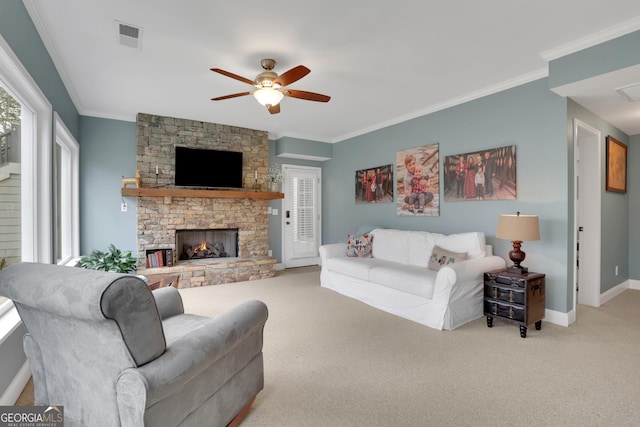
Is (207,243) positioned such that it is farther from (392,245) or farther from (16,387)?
(16,387)

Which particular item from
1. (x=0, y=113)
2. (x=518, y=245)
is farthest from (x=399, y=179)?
(x=0, y=113)

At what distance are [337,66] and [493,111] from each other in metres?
1.99

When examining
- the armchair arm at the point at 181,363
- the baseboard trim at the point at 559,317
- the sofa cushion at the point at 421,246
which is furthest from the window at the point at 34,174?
the baseboard trim at the point at 559,317

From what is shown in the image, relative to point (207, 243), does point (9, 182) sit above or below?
above

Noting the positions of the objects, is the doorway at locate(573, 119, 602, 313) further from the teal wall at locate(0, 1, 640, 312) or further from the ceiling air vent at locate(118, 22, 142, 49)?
the ceiling air vent at locate(118, 22, 142, 49)

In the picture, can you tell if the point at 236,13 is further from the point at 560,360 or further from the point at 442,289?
the point at 560,360

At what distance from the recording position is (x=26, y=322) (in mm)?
1453

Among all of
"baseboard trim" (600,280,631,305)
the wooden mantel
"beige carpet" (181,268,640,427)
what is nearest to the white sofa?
"beige carpet" (181,268,640,427)

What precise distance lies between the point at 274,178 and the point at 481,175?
11.6ft

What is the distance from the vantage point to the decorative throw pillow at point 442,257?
359 cm

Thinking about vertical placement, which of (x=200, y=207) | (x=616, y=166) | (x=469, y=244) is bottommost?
(x=469, y=244)

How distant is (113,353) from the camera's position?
1.19 meters

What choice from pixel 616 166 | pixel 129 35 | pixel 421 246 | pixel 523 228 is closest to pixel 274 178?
pixel 421 246

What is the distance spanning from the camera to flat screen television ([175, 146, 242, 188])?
5152 mm
